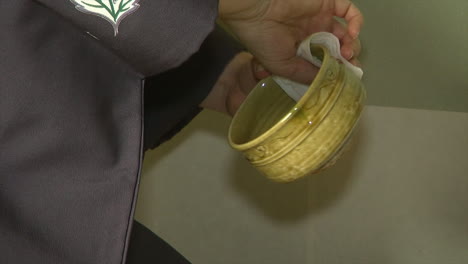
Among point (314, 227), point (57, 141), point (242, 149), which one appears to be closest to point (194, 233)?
point (314, 227)

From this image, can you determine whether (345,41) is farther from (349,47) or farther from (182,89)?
(182,89)

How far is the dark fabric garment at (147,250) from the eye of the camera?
60cm

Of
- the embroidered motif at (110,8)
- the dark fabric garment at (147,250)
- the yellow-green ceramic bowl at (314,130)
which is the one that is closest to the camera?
the embroidered motif at (110,8)

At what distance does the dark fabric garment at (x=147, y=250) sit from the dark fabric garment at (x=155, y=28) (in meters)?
0.27

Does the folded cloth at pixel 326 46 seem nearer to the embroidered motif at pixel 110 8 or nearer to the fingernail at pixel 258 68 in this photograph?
the fingernail at pixel 258 68

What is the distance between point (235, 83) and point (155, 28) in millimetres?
332

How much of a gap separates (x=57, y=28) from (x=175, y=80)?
25 centimetres

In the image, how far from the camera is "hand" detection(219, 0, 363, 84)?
547mm

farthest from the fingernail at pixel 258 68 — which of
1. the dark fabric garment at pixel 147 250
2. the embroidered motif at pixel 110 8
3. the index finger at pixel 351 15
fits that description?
the embroidered motif at pixel 110 8

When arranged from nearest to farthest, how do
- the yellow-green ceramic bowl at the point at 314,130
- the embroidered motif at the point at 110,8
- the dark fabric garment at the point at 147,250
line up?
the embroidered motif at the point at 110,8
the yellow-green ceramic bowl at the point at 314,130
the dark fabric garment at the point at 147,250

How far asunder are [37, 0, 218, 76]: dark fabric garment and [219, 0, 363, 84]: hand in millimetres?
147

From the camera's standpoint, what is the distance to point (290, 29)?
0.60 m

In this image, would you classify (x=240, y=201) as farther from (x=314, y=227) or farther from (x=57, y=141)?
(x=57, y=141)

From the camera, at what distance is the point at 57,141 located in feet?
1.21
